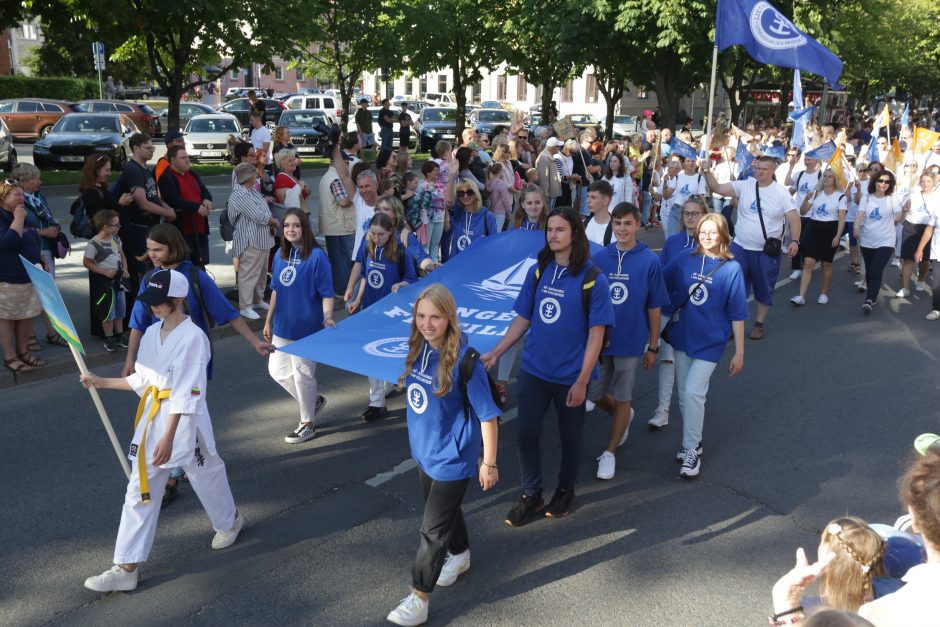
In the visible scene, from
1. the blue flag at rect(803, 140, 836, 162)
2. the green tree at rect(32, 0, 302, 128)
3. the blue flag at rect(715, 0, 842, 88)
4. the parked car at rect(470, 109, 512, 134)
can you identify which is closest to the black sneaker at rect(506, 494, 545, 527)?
the blue flag at rect(803, 140, 836, 162)

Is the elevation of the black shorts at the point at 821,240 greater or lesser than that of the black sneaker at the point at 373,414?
greater

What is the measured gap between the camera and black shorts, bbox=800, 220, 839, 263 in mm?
11172

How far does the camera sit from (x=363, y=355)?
5727mm

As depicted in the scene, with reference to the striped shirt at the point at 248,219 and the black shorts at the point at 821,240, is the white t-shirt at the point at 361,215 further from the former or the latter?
the black shorts at the point at 821,240

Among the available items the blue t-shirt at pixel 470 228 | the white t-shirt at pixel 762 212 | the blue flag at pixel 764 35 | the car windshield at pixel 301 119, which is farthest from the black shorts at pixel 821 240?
the car windshield at pixel 301 119

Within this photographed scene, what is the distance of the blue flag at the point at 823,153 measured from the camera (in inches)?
484

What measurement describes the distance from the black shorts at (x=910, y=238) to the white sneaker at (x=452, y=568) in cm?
909

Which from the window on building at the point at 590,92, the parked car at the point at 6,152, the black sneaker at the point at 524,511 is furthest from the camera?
the window on building at the point at 590,92

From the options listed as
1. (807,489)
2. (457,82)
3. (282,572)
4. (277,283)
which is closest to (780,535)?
(807,489)

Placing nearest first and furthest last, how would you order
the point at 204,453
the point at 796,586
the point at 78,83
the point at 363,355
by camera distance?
the point at 796,586 < the point at 204,453 < the point at 363,355 < the point at 78,83

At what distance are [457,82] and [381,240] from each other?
26550 mm

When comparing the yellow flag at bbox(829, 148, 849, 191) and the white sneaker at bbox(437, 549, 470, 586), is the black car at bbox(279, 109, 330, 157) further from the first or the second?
the white sneaker at bbox(437, 549, 470, 586)

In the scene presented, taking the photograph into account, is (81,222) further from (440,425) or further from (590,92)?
(590,92)

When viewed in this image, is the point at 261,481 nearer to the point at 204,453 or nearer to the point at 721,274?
the point at 204,453
